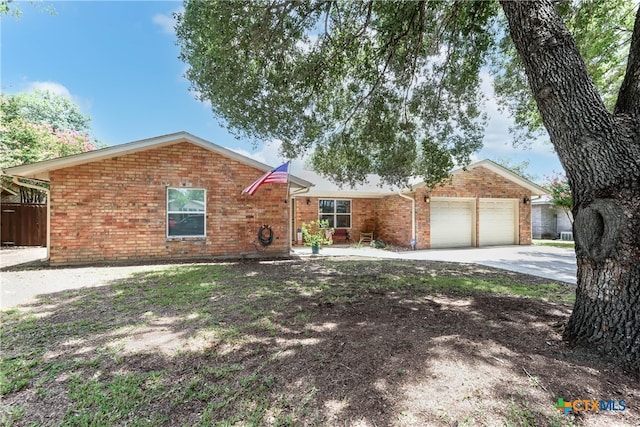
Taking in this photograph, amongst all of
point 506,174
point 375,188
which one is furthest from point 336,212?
point 506,174

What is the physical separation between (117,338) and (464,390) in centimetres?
359

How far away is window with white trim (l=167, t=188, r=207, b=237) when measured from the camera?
939 cm

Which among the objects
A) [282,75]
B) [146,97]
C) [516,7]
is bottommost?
[516,7]

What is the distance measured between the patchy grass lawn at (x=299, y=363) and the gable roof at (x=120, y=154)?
4.98m

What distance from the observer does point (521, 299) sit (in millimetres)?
4941

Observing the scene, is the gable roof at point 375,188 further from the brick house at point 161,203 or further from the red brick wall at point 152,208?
the red brick wall at point 152,208

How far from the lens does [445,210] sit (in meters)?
14.0

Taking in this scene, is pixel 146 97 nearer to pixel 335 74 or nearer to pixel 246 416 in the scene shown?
pixel 335 74

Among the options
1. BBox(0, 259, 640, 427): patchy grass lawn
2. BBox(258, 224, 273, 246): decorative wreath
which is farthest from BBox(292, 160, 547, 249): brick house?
BBox(0, 259, 640, 427): patchy grass lawn

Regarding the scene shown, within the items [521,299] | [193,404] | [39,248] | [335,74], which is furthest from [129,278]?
[39,248]

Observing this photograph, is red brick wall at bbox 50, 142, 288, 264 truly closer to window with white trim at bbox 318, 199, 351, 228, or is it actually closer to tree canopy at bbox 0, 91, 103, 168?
window with white trim at bbox 318, 199, 351, 228

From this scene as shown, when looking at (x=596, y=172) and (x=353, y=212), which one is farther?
(x=353, y=212)

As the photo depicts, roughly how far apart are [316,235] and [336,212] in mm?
3331

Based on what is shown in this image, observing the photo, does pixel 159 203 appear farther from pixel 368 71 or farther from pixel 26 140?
pixel 26 140
